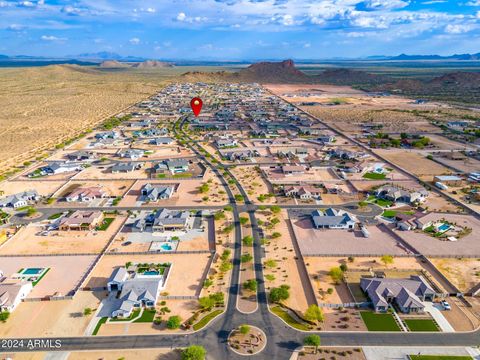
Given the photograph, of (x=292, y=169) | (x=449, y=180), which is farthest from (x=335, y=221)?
(x=449, y=180)

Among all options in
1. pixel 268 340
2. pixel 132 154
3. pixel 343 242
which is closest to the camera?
pixel 268 340

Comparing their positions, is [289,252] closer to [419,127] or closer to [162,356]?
[162,356]

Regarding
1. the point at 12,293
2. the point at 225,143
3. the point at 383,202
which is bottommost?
the point at 383,202

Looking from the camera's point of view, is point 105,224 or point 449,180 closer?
point 105,224

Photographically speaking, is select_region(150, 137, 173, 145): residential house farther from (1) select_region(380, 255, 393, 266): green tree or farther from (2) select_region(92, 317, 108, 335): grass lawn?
(1) select_region(380, 255, 393, 266): green tree

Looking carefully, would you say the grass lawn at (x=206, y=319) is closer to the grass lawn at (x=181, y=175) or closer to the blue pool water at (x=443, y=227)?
the blue pool water at (x=443, y=227)

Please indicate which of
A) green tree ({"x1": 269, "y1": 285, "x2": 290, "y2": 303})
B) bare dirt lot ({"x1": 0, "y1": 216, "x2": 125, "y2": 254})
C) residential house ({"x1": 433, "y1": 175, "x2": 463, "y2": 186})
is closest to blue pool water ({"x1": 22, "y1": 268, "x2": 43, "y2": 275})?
bare dirt lot ({"x1": 0, "y1": 216, "x2": 125, "y2": 254})

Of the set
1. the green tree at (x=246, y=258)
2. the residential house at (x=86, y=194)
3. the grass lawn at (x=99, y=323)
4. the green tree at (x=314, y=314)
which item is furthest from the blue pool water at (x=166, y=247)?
the residential house at (x=86, y=194)

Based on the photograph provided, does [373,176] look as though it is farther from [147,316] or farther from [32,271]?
[32,271]
